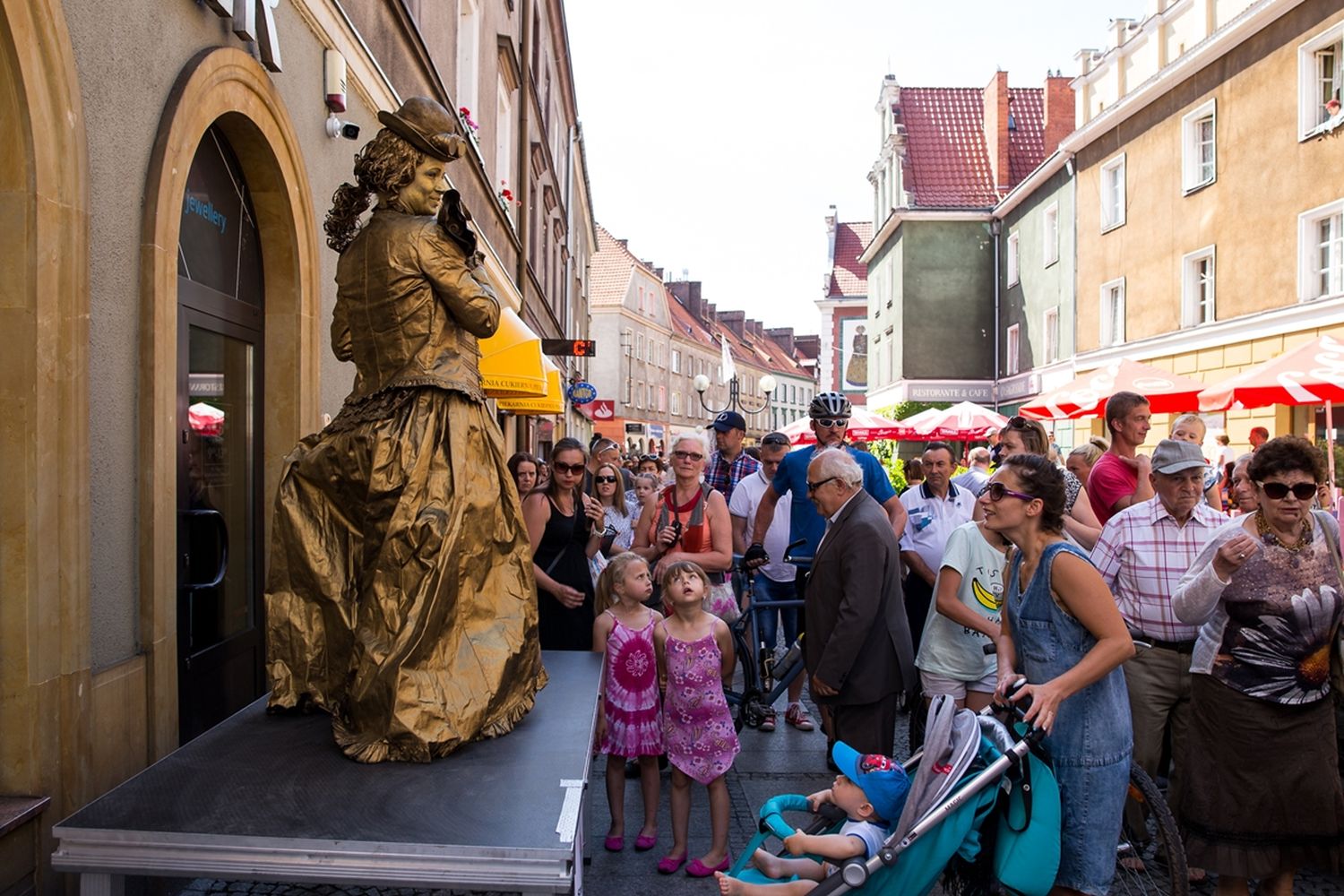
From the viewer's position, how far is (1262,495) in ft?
13.4

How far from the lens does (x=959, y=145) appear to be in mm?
37094

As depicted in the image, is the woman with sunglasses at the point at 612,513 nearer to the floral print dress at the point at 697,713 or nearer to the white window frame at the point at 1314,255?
the floral print dress at the point at 697,713

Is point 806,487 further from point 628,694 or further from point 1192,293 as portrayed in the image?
point 1192,293

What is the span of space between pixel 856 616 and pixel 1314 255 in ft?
50.5

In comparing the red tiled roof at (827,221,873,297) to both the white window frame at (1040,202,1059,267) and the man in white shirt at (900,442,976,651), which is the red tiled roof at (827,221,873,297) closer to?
the white window frame at (1040,202,1059,267)

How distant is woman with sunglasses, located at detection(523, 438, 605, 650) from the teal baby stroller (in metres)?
2.75

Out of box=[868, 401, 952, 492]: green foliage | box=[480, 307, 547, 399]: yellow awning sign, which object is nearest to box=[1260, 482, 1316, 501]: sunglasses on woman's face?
box=[480, 307, 547, 399]: yellow awning sign

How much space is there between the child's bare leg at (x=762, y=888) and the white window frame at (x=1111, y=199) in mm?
23371

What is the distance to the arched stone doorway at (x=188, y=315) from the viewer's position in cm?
441

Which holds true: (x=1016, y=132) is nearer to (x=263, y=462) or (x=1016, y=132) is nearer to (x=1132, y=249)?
(x=1132, y=249)

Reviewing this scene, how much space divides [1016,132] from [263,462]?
35022 mm

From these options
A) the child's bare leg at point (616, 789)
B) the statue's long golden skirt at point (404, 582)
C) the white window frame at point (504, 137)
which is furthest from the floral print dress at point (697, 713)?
the white window frame at point (504, 137)

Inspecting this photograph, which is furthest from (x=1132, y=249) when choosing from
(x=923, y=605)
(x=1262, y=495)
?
(x=1262, y=495)

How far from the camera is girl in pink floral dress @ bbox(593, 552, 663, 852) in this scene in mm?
4934
